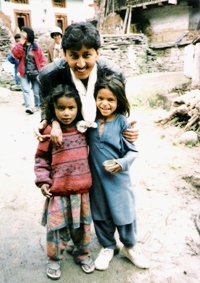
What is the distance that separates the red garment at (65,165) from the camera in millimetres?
1818

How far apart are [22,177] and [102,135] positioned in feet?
7.31

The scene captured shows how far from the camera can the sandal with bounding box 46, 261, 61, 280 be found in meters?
2.00

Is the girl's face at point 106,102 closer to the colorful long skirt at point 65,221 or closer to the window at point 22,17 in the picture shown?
the colorful long skirt at point 65,221

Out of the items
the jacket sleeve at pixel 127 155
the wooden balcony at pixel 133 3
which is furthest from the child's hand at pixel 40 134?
the wooden balcony at pixel 133 3

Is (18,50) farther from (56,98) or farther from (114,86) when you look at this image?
(114,86)

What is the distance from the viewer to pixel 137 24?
19.7 meters

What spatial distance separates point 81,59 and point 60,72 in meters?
0.29

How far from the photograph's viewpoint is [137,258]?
2.12m

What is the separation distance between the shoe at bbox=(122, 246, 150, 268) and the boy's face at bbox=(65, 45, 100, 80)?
147cm

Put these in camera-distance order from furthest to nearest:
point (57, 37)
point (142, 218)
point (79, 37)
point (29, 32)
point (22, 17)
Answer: point (22, 17), point (57, 37), point (29, 32), point (142, 218), point (79, 37)

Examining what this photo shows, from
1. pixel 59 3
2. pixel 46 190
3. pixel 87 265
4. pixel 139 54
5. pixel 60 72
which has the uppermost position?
pixel 59 3

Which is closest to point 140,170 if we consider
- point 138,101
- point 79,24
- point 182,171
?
point 182,171

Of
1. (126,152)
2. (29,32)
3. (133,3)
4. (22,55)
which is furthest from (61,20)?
(126,152)

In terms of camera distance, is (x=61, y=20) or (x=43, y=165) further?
(x=61, y=20)
